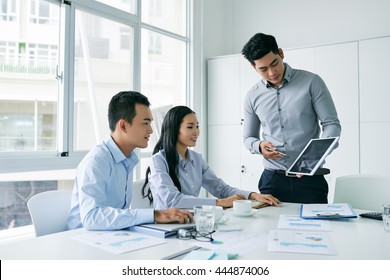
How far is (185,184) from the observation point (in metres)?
2.13

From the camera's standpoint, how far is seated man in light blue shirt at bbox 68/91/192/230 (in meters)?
1.37

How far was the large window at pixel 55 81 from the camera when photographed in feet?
8.26

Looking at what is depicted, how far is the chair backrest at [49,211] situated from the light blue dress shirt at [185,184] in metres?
0.46

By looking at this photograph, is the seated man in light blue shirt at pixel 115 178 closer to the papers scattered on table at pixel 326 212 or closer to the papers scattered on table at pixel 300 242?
the papers scattered on table at pixel 300 242

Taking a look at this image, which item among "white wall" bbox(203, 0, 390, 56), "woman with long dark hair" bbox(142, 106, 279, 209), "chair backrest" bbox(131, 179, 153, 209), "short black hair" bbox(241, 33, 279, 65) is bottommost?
"chair backrest" bbox(131, 179, 153, 209)

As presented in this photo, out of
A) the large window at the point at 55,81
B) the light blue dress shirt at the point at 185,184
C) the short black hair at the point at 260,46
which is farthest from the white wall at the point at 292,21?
the light blue dress shirt at the point at 185,184

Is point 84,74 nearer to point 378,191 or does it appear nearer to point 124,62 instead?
point 124,62

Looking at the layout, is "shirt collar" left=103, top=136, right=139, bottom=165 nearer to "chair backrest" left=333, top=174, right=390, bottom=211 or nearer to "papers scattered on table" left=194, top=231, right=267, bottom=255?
"papers scattered on table" left=194, top=231, right=267, bottom=255

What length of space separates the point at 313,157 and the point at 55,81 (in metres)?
2.00

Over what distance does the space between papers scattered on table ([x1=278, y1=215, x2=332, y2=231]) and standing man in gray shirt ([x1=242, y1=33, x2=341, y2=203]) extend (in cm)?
54

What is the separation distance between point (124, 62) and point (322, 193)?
2197 millimetres

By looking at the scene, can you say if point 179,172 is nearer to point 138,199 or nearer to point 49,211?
point 138,199

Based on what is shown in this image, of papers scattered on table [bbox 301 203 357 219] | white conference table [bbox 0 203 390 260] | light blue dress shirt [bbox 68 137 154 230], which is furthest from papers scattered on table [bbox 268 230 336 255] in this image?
light blue dress shirt [bbox 68 137 154 230]

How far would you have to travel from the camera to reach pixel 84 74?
3014 mm
